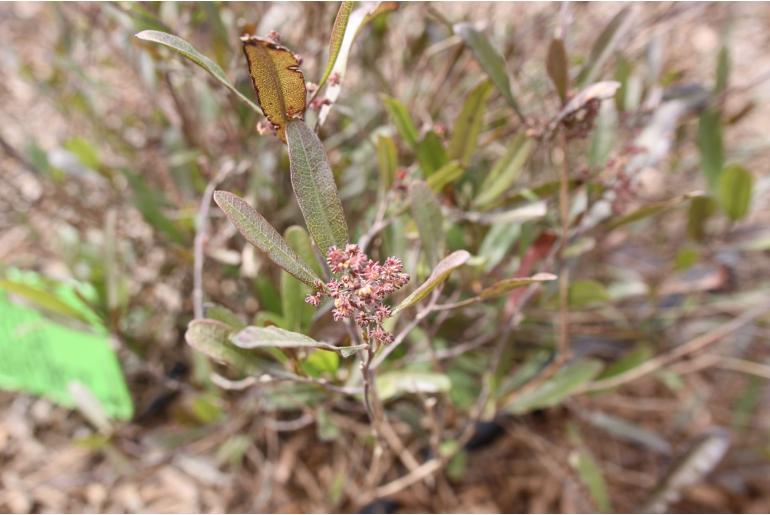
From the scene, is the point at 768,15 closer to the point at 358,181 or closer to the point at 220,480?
the point at 358,181

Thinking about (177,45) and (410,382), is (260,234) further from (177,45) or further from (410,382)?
(410,382)

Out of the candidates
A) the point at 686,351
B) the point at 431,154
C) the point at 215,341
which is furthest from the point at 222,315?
the point at 686,351

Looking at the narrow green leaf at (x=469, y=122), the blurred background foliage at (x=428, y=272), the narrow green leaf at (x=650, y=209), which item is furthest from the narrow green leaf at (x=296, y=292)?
the narrow green leaf at (x=650, y=209)

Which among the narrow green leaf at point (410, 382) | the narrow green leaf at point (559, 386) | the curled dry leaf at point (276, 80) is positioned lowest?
the narrow green leaf at point (559, 386)

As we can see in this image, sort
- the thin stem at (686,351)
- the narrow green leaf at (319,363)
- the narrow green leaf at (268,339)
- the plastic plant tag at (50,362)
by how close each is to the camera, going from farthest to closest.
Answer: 1. the plastic plant tag at (50,362)
2. the thin stem at (686,351)
3. the narrow green leaf at (319,363)
4. the narrow green leaf at (268,339)

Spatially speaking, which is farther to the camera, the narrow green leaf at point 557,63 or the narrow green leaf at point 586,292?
the narrow green leaf at point 586,292

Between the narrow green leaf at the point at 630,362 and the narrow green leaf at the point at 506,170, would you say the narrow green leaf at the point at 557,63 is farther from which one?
the narrow green leaf at the point at 630,362

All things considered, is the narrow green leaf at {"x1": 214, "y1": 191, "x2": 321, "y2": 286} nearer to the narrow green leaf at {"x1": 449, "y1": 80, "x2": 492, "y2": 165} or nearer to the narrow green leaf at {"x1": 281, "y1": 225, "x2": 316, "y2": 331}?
the narrow green leaf at {"x1": 281, "y1": 225, "x2": 316, "y2": 331}
